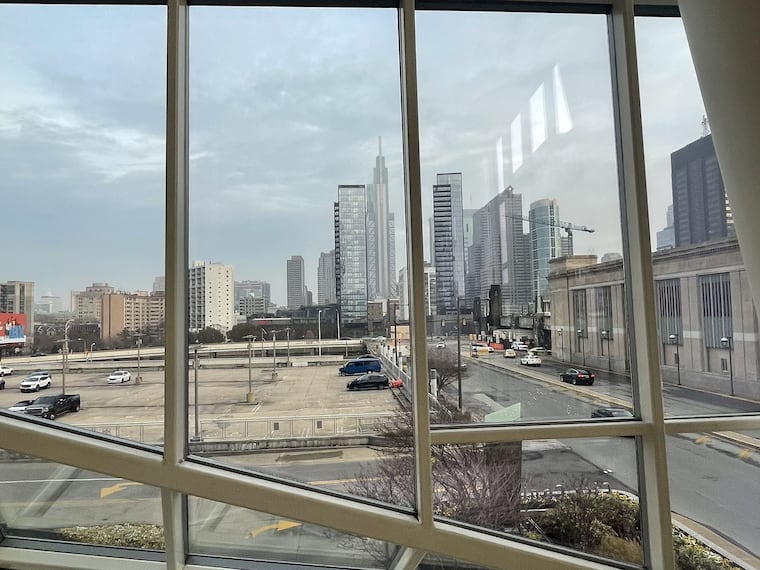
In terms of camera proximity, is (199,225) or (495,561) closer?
(495,561)

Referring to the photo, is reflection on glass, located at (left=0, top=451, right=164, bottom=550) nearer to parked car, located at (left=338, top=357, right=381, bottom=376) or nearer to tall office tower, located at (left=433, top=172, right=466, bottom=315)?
parked car, located at (left=338, top=357, right=381, bottom=376)

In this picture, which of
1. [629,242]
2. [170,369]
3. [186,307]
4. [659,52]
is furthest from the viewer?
[659,52]

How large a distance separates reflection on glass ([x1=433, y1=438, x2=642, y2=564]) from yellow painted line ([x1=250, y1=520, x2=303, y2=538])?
2.67ft

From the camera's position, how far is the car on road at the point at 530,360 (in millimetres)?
2451

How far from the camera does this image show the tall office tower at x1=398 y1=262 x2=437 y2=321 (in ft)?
7.84

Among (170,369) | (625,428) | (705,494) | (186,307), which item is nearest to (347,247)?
(186,307)

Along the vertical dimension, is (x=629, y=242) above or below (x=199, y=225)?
below

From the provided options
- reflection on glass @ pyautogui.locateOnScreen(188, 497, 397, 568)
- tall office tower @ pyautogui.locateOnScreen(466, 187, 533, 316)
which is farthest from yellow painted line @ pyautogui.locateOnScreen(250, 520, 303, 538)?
tall office tower @ pyautogui.locateOnScreen(466, 187, 533, 316)

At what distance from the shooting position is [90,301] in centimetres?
233

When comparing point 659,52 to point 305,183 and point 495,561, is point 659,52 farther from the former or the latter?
point 495,561

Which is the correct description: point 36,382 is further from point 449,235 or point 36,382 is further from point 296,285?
point 449,235

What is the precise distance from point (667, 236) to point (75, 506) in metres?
3.71

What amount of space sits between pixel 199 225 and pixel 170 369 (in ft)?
2.67

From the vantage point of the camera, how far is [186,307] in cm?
227
